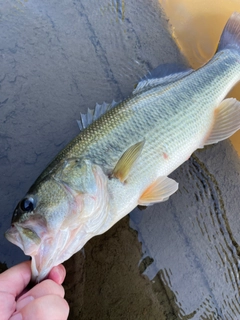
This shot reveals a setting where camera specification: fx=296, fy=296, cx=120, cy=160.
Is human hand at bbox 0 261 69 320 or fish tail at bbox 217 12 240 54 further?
fish tail at bbox 217 12 240 54

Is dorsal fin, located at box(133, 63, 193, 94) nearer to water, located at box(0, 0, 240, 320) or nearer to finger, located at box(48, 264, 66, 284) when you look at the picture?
water, located at box(0, 0, 240, 320)

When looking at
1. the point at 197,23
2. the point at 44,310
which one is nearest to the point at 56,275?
the point at 44,310

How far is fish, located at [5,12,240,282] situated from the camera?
1.63m

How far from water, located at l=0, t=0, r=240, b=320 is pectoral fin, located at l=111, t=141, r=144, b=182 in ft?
1.83

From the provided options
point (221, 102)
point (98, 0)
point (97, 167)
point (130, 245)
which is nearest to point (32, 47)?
point (98, 0)

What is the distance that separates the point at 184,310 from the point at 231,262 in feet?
1.77

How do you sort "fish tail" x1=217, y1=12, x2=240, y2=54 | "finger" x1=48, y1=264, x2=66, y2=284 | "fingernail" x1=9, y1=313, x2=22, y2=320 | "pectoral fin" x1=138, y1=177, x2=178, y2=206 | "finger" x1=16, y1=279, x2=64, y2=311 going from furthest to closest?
1. "fish tail" x1=217, y1=12, x2=240, y2=54
2. "pectoral fin" x1=138, y1=177, x2=178, y2=206
3. "finger" x1=48, y1=264, x2=66, y2=284
4. "finger" x1=16, y1=279, x2=64, y2=311
5. "fingernail" x1=9, y1=313, x2=22, y2=320

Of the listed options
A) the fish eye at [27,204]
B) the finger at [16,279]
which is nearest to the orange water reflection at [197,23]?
the fish eye at [27,204]

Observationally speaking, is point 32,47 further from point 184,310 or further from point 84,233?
point 184,310

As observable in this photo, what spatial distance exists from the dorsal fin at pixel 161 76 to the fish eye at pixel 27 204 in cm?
118

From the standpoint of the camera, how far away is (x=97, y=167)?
1.86 metres

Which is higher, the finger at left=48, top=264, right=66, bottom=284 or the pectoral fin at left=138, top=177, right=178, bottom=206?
the finger at left=48, top=264, right=66, bottom=284

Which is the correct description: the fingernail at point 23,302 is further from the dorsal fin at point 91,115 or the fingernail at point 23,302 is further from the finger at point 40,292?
the dorsal fin at point 91,115

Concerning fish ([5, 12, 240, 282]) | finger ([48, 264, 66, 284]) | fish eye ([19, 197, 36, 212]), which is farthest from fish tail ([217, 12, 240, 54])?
finger ([48, 264, 66, 284])
